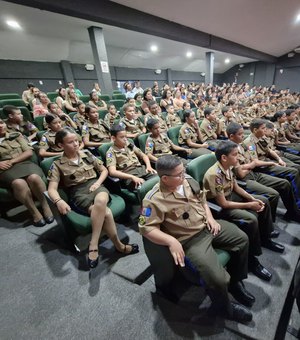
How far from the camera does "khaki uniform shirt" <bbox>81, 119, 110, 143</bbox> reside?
2.85 metres

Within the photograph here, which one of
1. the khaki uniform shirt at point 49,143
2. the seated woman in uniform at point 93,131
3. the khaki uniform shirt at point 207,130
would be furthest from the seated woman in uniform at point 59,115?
the khaki uniform shirt at point 207,130

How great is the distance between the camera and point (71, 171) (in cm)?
169

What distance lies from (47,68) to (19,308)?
27.8 ft

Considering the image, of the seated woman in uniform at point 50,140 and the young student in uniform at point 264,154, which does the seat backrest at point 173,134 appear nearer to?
the young student in uniform at point 264,154

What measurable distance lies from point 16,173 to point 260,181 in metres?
2.52

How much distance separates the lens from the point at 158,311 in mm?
1228

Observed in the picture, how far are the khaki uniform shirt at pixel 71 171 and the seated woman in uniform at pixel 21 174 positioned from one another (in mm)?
491

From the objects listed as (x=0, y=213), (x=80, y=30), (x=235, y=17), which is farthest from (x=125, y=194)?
(x=235, y=17)

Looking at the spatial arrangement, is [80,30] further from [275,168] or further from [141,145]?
[275,168]

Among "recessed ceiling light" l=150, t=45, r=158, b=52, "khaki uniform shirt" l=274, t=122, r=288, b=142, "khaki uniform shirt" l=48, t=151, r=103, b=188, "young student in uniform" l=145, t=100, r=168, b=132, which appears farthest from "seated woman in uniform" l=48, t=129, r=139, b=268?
"recessed ceiling light" l=150, t=45, r=158, b=52

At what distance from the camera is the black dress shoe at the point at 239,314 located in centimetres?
113

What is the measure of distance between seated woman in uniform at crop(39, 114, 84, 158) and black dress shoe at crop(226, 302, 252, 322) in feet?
7.34

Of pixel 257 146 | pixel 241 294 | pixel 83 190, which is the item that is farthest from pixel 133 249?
pixel 257 146

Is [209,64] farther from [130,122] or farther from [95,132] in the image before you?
[95,132]
